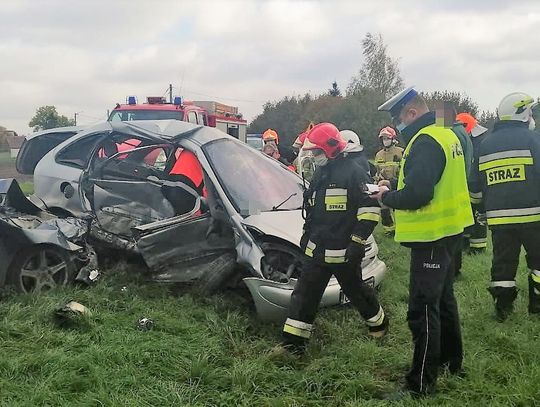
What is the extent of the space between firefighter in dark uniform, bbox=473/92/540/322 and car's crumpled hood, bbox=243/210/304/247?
148cm

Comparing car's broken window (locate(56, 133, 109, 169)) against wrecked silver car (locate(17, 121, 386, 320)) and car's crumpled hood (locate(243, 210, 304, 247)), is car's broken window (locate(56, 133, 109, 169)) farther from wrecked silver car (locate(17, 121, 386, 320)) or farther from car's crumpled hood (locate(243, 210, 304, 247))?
car's crumpled hood (locate(243, 210, 304, 247))

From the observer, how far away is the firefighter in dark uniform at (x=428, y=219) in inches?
118

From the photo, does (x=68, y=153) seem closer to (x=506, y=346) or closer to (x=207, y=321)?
(x=207, y=321)

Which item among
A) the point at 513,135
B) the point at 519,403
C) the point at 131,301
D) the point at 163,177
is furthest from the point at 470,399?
the point at 163,177

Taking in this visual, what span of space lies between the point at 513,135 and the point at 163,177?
10.2ft

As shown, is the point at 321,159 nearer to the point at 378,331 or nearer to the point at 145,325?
the point at 378,331

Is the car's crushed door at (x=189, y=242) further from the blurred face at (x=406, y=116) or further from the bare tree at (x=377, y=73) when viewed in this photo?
the bare tree at (x=377, y=73)

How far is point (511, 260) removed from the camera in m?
4.30

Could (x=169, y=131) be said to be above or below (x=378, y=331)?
above

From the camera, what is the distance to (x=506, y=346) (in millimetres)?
3828

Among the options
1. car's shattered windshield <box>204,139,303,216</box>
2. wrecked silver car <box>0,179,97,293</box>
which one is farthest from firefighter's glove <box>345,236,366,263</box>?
wrecked silver car <box>0,179,97,293</box>

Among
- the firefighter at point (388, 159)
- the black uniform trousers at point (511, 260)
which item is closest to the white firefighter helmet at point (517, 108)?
the black uniform trousers at point (511, 260)

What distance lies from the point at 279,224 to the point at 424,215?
1.61m

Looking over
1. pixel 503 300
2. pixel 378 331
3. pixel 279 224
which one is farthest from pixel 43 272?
pixel 503 300
